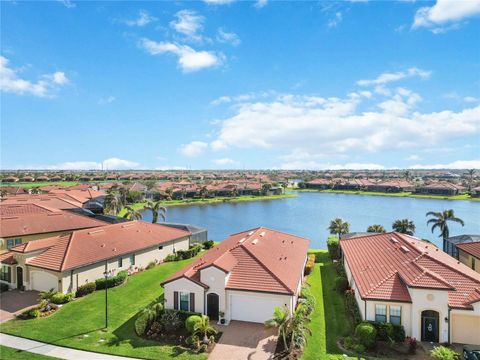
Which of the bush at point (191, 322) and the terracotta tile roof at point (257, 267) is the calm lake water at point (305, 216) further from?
the bush at point (191, 322)

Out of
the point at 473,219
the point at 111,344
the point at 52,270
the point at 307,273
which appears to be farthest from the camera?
the point at 473,219

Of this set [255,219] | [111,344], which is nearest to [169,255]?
[111,344]

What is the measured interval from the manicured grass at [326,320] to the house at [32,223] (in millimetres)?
30131

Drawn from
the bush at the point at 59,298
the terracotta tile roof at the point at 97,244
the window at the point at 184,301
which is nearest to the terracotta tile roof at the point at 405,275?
the window at the point at 184,301

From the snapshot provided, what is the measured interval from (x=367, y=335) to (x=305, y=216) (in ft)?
247

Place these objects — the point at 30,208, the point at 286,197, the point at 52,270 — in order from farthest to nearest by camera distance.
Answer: the point at 286,197 < the point at 30,208 < the point at 52,270

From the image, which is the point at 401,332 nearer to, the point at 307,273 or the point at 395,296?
the point at 395,296

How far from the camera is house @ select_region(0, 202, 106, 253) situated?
36.4 m

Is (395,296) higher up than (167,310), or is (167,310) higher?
(395,296)

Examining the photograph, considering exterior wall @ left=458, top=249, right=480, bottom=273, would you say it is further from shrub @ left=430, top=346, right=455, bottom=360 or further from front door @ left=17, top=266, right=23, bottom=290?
front door @ left=17, top=266, right=23, bottom=290

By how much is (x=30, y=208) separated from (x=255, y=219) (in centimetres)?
5655

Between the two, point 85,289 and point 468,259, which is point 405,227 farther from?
point 85,289

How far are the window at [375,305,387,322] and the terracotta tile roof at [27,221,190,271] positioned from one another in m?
24.6

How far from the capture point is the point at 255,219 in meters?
90.8
